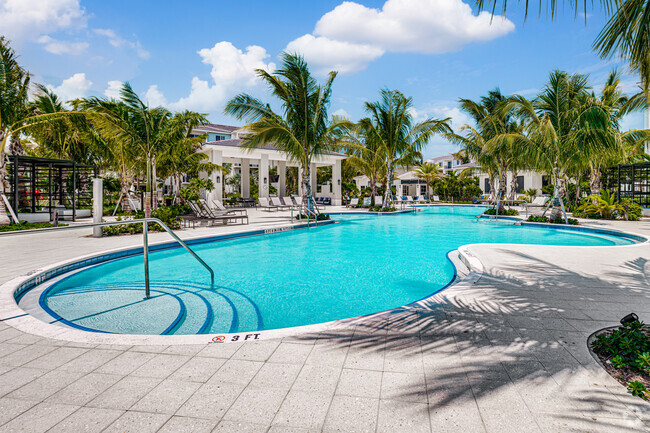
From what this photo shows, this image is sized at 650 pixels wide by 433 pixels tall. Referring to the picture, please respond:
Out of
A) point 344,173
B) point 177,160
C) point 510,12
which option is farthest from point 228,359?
point 344,173

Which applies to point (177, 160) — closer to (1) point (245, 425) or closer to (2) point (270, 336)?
(2) point (270, 336)

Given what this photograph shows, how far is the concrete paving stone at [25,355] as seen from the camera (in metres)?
2.71

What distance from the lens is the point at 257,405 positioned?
2.12 meters

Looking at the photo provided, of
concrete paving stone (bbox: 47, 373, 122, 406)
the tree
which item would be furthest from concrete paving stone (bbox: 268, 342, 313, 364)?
the tree

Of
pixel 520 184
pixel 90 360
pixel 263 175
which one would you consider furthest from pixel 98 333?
pixel 520 184

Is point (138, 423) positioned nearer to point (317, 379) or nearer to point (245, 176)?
point (317, 379)

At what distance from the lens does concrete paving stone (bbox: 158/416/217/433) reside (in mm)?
1894

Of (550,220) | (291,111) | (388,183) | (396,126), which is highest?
(396,126)

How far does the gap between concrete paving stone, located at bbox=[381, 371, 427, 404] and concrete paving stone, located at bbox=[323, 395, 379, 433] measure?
0.14 m

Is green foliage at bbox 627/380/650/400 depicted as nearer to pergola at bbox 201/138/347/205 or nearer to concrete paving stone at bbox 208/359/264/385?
concrete paving stone at bbox 208/359/264/385

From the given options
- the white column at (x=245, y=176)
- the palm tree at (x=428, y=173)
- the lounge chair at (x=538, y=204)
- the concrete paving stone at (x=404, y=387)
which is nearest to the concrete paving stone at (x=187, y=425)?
the concrete paving stone at (x=404, y=387)

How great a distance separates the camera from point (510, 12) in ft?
11.0

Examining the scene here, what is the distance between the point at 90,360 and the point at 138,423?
111 cm

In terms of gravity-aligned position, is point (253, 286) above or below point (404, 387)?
below
